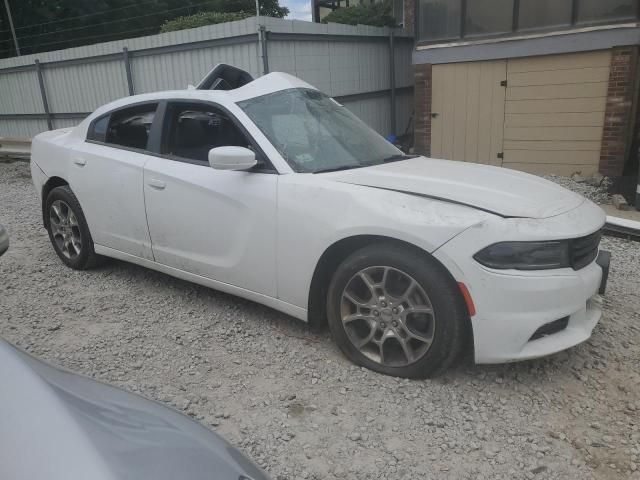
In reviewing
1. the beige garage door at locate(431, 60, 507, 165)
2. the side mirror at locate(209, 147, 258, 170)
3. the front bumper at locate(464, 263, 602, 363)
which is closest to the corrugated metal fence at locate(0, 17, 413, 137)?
the beige garage door at locate(431, 60, 507, 165)

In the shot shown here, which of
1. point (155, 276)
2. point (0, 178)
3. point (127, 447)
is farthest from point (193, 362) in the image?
point (0, 178)

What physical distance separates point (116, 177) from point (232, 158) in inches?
55.7

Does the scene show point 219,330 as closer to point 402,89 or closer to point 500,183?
point 500,183

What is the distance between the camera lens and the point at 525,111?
9672 mm

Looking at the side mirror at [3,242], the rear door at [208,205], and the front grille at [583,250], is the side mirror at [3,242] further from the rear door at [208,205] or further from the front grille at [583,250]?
the front grille at [583,250]

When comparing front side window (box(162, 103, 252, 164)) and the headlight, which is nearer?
the headlight

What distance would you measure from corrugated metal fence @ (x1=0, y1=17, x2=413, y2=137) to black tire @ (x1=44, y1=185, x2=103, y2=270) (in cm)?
477

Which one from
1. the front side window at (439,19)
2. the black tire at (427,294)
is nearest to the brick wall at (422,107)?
the front side window at (439,19)

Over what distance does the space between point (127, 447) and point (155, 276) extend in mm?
3678

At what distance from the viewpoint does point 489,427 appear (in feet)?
8.88

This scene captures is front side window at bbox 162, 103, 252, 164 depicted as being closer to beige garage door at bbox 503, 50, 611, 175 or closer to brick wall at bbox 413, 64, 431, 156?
beige garage door at bbox 503, 50, 611, 175

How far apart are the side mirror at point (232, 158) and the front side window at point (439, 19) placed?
316 inches

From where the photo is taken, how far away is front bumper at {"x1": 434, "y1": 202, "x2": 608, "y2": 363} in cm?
270

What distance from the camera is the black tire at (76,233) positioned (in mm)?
4684
